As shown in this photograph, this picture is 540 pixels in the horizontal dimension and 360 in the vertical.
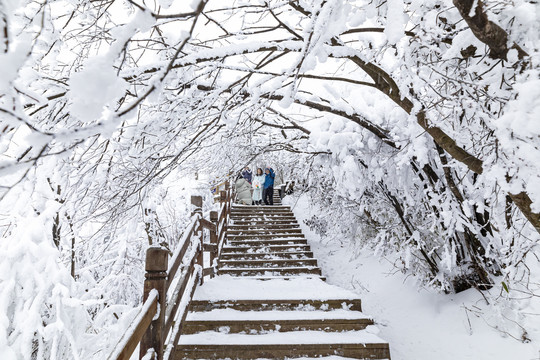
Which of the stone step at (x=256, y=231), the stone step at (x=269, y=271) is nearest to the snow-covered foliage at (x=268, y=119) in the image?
the stone step at (x=269, y=271)

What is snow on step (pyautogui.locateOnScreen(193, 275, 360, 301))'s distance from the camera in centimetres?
436

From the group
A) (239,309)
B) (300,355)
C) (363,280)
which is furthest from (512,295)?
(363,280)

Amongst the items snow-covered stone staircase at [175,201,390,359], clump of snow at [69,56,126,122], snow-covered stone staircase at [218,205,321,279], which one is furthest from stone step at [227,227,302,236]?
clump of snow at [69,56,126,122]

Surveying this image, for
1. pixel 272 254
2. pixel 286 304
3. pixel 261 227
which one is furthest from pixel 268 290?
pixel 261 227

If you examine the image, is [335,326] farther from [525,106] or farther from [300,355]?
[525,106]

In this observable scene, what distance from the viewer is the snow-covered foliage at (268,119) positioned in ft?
3.59

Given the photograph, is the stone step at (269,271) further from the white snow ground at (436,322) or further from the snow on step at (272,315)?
the snow on step at (272,315)

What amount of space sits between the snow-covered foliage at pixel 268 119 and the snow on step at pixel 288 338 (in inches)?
49.9

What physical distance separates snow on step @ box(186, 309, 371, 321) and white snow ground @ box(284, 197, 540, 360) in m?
Answer: 0.86

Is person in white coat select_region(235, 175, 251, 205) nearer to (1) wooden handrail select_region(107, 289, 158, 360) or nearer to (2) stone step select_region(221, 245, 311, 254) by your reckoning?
(2) stone step select_region(221, 245, 311, 254)

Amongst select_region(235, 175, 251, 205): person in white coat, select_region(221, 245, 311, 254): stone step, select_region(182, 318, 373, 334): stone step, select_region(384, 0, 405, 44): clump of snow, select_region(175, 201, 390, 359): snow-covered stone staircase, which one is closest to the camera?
select_region(384, 0, 405, 44): clump of snow

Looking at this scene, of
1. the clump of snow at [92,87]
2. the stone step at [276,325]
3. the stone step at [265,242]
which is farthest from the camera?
the stone step at [265,242]

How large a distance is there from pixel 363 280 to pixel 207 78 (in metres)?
5.96

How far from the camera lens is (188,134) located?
3068 millimetres
